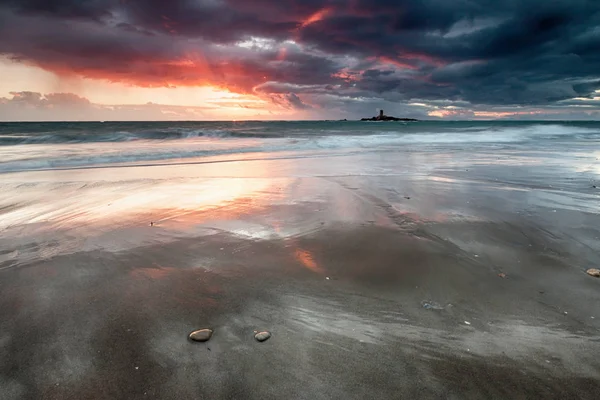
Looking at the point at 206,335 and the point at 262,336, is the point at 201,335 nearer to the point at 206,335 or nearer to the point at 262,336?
the point at 206,335

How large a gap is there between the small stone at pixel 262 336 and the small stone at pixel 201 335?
384 mm

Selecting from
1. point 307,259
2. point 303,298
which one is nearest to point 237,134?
point 307,259

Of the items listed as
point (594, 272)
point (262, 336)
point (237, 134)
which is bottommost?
point (262, 336)

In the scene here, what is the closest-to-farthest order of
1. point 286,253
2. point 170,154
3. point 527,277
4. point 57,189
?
point 527,277 → point 286,253 → point 57,189 → point 170,154

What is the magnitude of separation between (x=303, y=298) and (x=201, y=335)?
1.05 metres

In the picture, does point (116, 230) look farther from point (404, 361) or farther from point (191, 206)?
point (404, 361)

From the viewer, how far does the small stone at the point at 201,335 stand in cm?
270

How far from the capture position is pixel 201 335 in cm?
272

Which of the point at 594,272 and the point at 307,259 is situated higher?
the point at 594,272

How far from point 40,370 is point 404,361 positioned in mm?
2643

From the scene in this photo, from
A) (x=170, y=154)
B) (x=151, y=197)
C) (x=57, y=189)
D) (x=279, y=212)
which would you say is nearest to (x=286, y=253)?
(x=279, y=212)

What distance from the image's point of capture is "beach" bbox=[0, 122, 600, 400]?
7.59 ft

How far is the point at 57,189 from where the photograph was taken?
28.7 feet

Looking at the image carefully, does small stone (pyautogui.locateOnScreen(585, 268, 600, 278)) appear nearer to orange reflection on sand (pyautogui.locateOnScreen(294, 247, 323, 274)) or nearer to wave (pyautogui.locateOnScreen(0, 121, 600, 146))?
orange reflection on sand (pyautogui.locateOnScreen(294, 247, 323, 274))
